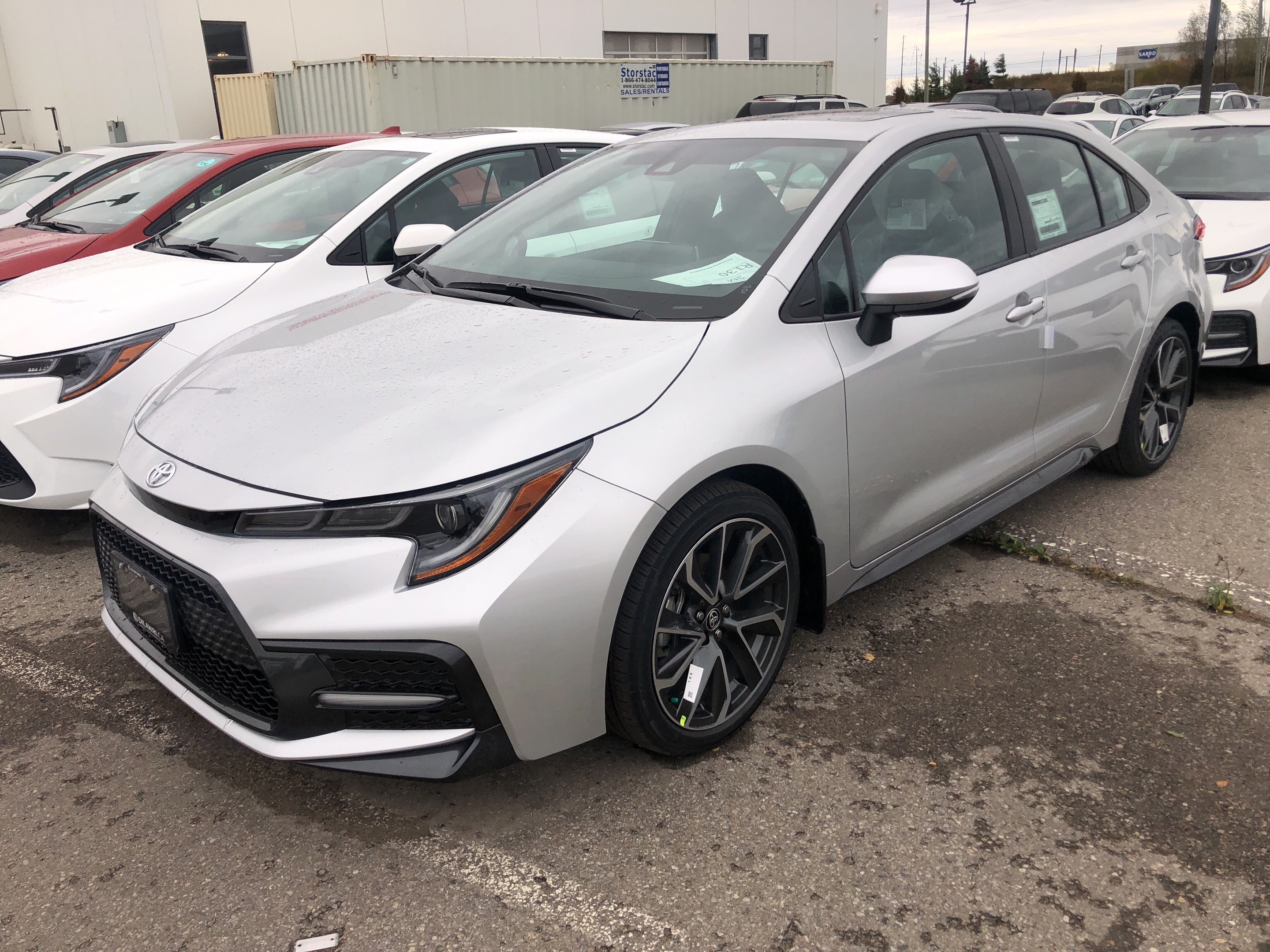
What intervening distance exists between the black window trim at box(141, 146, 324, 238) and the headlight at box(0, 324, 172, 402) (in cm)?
187

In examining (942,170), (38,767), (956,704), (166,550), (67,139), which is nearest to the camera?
(166,550)

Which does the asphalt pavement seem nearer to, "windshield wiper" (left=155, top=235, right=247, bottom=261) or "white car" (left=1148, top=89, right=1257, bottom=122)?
"windshield wiper" (left=155, top=235, right=247, bottom=261)

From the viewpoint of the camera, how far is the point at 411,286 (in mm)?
3438

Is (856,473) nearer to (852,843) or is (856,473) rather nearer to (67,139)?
(852,843)

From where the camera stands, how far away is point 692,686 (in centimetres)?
257

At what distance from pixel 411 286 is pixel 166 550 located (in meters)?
1.40

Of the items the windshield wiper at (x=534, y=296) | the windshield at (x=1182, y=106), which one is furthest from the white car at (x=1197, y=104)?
the windshield wiper at (x=534, y=296)

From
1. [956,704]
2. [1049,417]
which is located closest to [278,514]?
[956,704]

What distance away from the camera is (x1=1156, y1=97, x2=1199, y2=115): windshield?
25109 mm

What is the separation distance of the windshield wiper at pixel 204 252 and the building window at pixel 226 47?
1767cm

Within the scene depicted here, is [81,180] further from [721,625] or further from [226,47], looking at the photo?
[226,47]

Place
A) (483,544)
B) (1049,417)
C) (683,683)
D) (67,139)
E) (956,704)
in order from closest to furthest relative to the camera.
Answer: (483,544) < (683,683) < (956,704) < (1049,417) < (67,139)

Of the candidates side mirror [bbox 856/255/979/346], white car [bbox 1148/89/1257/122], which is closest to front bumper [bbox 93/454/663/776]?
side mirror [bbox 856/255/979/346]

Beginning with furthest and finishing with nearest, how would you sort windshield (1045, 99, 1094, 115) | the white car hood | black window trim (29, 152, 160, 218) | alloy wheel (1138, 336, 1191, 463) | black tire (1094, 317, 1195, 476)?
windshield (1045, 99, 1094, 115) < black window trim (29, 152, 160, 218) < alloy wheel (1138, 336, 1191, 463) < black tire (1094, 317, 1195, 476) < the white car hood
